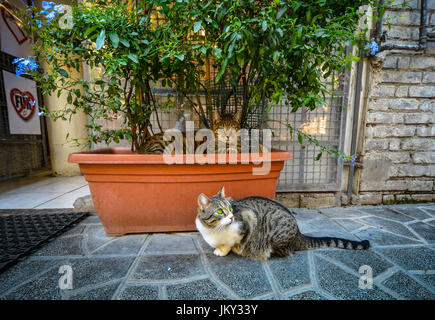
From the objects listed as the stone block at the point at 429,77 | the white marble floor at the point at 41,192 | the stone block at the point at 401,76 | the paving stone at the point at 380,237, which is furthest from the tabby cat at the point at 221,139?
the stone block at the point at 429,77

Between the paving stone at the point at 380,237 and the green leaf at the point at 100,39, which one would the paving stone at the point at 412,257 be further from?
the green leaf at the point at 100,39

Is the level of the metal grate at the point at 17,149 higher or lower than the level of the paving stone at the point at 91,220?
higher

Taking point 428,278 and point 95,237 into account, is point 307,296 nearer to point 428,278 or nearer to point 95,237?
point 428,278

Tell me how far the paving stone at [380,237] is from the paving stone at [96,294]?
2122 millimetres

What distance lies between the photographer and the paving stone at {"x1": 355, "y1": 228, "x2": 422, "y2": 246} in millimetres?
1759

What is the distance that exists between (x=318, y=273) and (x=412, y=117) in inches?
107

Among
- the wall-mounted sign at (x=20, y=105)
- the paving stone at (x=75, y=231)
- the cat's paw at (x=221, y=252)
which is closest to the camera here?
the cat's paw at (x=221, y=252)

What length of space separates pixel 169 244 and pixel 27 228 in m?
1.55

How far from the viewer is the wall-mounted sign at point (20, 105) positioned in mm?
3514

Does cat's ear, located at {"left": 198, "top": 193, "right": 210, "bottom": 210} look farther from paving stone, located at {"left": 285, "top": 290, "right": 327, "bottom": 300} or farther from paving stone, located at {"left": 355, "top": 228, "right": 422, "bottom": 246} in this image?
paving stone, located at {"left": 355, "top": 228, "right": 422, "bottom": 246}

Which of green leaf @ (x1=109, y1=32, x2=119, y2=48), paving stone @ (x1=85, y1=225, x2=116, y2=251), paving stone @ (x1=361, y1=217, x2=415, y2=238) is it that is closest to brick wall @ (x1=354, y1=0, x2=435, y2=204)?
paving stone @ (x1=361, y1=217, x2=415, y2=238)

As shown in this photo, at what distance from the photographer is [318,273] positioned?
1.34 m

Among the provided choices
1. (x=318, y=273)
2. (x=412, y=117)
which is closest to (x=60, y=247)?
(x=318, y=273)

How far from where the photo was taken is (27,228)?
6.44ft
